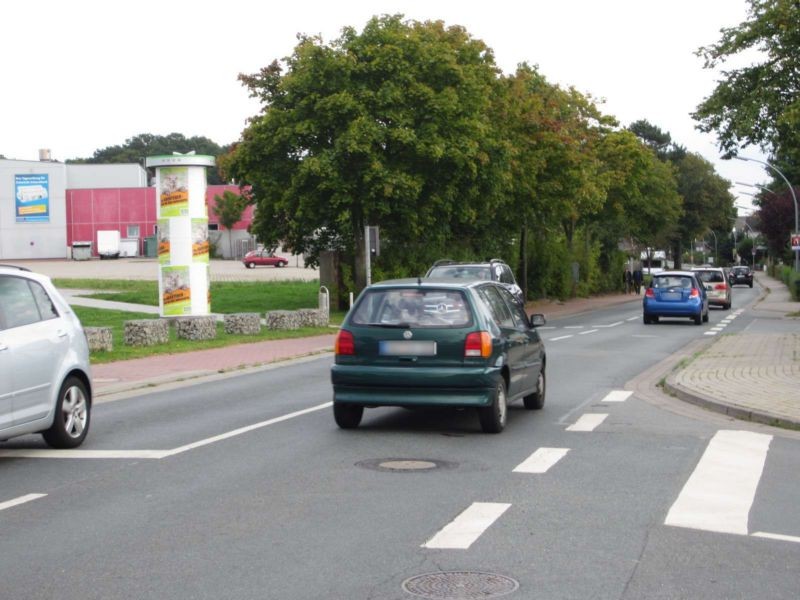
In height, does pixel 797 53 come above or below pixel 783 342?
above

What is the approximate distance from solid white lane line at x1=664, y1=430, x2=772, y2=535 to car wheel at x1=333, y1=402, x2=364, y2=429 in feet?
11.2

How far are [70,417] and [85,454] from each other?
0.49 meters

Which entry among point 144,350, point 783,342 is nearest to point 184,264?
point 144,350

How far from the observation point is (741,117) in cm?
3672

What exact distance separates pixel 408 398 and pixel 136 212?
8839cm

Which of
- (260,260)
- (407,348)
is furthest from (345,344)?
(260,260)

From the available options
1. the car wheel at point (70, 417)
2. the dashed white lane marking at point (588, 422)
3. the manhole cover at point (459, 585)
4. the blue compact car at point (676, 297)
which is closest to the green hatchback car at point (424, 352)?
the dashed white lane marking at point (588, 422)

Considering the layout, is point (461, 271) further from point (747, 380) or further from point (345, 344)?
point (345, 344)

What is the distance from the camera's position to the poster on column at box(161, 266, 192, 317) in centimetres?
3031

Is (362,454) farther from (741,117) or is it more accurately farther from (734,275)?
(734,275)

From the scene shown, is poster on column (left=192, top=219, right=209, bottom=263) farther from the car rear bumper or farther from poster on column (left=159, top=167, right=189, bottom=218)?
the car rear bumper

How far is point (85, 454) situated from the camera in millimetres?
10227

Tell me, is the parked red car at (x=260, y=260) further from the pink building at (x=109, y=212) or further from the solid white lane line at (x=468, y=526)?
the solid white lane line at (x=468, y=526)

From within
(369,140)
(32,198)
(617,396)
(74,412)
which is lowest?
(617,396)
